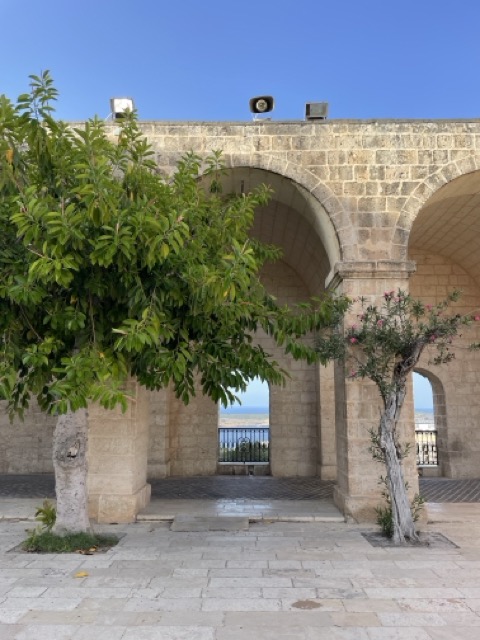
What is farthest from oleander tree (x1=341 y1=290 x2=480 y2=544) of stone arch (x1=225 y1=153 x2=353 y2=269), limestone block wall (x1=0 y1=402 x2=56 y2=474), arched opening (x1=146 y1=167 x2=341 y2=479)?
limestone block wall (x1=0 y1=402 x2=56 y2=474)

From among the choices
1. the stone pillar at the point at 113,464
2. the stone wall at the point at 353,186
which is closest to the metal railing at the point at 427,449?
the stone wall at the point at 353,186

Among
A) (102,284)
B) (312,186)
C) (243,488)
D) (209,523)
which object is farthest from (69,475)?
(312,186)

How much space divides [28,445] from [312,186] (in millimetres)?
8286

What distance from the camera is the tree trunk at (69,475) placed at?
551 cm

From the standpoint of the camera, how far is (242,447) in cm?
1195

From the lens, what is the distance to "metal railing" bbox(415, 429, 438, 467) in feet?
38.0

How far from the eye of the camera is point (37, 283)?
183 inches

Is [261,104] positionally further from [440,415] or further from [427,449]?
[427,449]

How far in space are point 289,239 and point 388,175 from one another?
3244 millimetres

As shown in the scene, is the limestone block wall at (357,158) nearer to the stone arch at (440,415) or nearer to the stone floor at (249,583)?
the stone floor at (249,583)

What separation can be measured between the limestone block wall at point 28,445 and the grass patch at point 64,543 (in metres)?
5.98

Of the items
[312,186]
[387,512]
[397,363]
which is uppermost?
[312,186]

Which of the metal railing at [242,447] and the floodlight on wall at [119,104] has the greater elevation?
the floodlight on wall at [119,104]

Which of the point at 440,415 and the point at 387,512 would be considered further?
the point at 440,415
